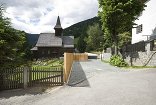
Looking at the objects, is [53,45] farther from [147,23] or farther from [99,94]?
[99,94]

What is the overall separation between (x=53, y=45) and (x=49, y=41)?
2349 mm

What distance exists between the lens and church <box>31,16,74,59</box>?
225 feet

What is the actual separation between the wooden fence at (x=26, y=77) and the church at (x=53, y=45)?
5102cm

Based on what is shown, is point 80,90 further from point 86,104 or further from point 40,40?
point 40,40

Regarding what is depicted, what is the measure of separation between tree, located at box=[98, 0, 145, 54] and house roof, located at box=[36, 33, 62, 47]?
38.1 m

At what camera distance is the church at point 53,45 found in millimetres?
68625

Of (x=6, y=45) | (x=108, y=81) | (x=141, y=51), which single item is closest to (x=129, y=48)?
(x=141, y=51)

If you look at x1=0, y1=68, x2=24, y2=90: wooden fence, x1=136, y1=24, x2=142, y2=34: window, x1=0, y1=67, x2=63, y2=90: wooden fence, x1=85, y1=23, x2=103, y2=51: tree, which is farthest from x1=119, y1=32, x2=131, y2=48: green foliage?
x1=85, y1=23, x2=103, y2=51: tree

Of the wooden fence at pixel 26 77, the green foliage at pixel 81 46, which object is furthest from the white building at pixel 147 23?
the green foliage at pixel 81 46

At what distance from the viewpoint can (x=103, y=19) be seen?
103ft

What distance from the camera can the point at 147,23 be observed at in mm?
32750

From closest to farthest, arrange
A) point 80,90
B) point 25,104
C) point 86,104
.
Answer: point 86,104
point 25,104
point 80,90

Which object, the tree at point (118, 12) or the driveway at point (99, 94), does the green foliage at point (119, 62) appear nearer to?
the tree at point (118, 12)

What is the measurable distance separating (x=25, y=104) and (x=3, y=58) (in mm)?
6164
